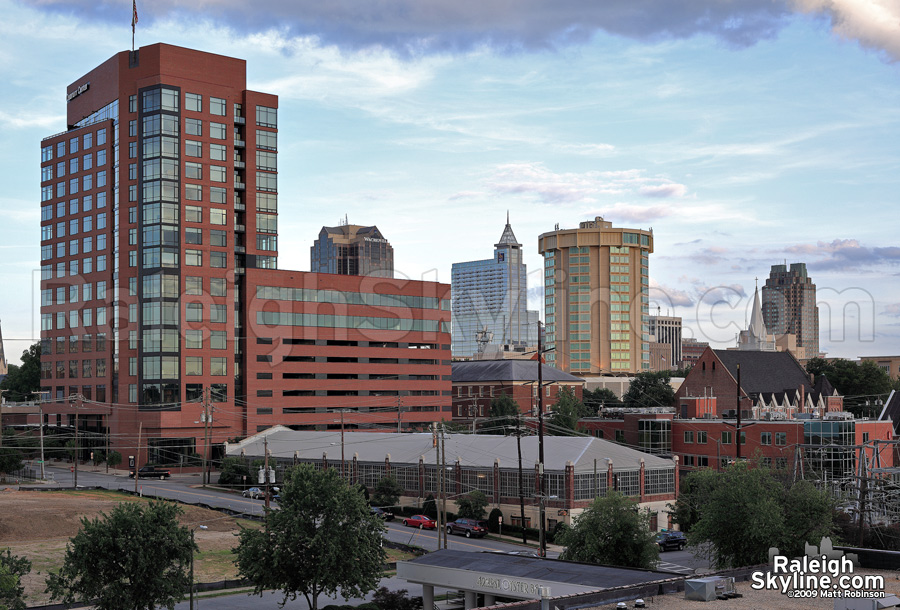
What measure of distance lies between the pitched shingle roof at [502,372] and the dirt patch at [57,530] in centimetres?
10212

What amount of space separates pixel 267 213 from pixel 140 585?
90951 millimetres

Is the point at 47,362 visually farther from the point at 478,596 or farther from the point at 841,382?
the point at 841,382

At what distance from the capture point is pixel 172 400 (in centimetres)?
11900

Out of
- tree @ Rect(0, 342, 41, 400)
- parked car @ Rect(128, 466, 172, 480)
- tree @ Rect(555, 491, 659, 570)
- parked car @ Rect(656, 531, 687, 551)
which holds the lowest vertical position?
parked car @ Rect(656, 531, 687, 551)

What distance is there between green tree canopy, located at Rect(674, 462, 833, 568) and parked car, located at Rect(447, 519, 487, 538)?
28499mm

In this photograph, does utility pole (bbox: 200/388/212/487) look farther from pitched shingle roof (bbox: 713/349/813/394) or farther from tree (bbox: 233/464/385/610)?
pitched shingle roof (bbox: 713/349/813/394)

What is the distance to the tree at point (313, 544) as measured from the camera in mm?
47312

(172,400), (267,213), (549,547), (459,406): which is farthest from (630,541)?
(459,406)

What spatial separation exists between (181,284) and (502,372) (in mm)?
78093

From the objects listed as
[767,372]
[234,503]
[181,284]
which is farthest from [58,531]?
[767,372]

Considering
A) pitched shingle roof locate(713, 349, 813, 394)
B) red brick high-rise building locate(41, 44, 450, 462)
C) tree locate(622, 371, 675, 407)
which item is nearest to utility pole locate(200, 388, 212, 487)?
red brick high-rise building locate(41, 44, 450, 462)

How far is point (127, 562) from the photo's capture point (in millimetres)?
43906

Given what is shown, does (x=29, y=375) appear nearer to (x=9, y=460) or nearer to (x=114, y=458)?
(x=114, y=458)

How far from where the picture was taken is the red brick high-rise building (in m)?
121
